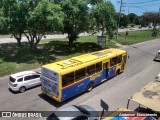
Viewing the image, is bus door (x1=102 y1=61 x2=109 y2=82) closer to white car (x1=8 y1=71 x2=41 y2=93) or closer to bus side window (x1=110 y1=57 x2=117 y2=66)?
bus side window (x1=110 y1=57 x2=117 y2=66)

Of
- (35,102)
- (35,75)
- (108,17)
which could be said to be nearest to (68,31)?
(108,17)

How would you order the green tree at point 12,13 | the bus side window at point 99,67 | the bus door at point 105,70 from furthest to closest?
the green tree at point 12,13, the bus door at point 105,70, the bus side window at point 99,67

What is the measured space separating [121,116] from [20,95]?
9203 millimetres

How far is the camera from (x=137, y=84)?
2183 cm

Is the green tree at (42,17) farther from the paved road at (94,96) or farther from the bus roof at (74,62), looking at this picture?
the bus roof at (74,62)

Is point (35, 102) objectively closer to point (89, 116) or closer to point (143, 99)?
point (89, 116)

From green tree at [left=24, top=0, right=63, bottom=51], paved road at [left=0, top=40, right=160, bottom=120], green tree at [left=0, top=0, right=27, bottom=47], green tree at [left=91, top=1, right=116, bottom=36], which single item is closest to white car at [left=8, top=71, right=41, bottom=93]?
paved road at [left=0, top=40, right=160, bottom=120]

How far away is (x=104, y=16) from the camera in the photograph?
113 feet

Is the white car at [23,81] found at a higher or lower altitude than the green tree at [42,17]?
lower

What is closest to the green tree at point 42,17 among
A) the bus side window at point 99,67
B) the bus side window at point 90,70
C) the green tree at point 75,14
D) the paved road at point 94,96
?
the green tree at point 75,14

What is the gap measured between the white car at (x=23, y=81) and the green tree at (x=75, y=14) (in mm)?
13530

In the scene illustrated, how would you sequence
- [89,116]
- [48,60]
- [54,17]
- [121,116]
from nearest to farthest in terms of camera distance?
[121,116]
[89,116]
[54,17]
[48,60]

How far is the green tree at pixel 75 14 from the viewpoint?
30.2 m

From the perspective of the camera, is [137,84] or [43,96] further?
[137,84]
